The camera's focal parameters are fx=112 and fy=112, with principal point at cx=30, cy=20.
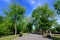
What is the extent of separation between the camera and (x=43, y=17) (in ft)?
151

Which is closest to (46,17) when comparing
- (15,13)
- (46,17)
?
(46,17)

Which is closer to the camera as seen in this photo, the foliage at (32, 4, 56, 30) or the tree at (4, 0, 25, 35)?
the tree at (4, 0, 25, 35)

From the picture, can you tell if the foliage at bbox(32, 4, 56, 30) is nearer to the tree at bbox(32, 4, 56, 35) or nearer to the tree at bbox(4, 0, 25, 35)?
the tree at bbox(32, 4, 56, 35)

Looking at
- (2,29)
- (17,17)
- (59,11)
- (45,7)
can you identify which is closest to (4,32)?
(2,29)

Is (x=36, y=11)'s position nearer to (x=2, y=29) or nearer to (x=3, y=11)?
(x=3, y=11)

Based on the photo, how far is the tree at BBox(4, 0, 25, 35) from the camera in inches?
1495

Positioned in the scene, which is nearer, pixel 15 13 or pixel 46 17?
pixel 15 13

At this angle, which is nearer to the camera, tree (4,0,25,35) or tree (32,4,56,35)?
tree (4,0,25,35)

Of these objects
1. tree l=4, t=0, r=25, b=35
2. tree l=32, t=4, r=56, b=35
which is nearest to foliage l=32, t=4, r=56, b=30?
tree l=32, t=4, r=56, b=35

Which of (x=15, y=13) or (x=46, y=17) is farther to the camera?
(x=46, y=17)

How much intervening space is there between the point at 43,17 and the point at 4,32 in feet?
66.0

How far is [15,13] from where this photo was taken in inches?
1558

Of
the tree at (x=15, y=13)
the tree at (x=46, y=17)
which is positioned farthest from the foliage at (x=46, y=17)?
the tree at (x=15, y=13)

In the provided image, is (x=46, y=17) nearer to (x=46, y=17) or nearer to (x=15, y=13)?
(x=46, y=17)
